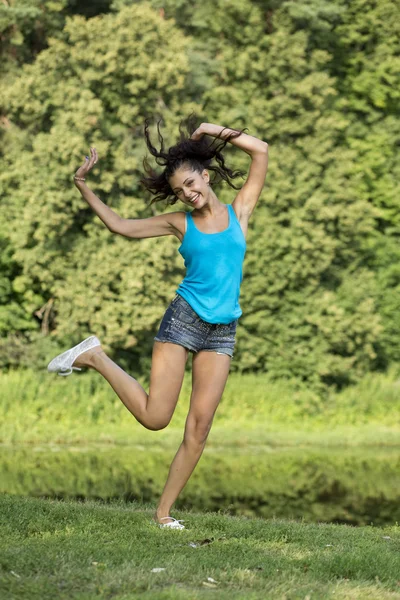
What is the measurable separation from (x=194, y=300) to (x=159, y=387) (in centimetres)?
54

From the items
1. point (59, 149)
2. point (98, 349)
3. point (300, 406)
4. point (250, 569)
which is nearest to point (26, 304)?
point (59, 149)

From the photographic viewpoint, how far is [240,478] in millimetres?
14750

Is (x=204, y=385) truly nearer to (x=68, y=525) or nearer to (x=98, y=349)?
(x=98, y=349)

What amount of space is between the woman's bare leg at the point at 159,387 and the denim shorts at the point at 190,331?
0.05 meters

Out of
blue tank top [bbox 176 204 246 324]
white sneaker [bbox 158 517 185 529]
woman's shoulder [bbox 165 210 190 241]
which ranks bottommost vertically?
white sneaker [bbox 158 517 185 529]

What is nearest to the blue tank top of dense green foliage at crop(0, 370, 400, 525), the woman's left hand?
the woman's left hand

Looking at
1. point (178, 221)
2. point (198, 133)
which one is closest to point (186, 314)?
point (178, 221)

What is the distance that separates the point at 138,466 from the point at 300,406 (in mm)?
6383

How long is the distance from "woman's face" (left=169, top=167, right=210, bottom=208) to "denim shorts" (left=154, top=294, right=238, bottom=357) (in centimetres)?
56

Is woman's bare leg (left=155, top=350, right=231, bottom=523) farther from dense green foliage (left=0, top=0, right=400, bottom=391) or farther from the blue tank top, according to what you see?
dense green foliage (left=0, top=0, right=400, bottom=391)

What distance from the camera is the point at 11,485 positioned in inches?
501

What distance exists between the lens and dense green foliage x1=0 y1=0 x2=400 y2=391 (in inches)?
771

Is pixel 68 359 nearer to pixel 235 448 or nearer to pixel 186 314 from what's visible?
pixel 186 314

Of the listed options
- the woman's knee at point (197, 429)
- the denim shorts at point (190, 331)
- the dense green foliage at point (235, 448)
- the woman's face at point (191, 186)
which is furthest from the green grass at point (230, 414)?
the woman's face at point (191, 186)
